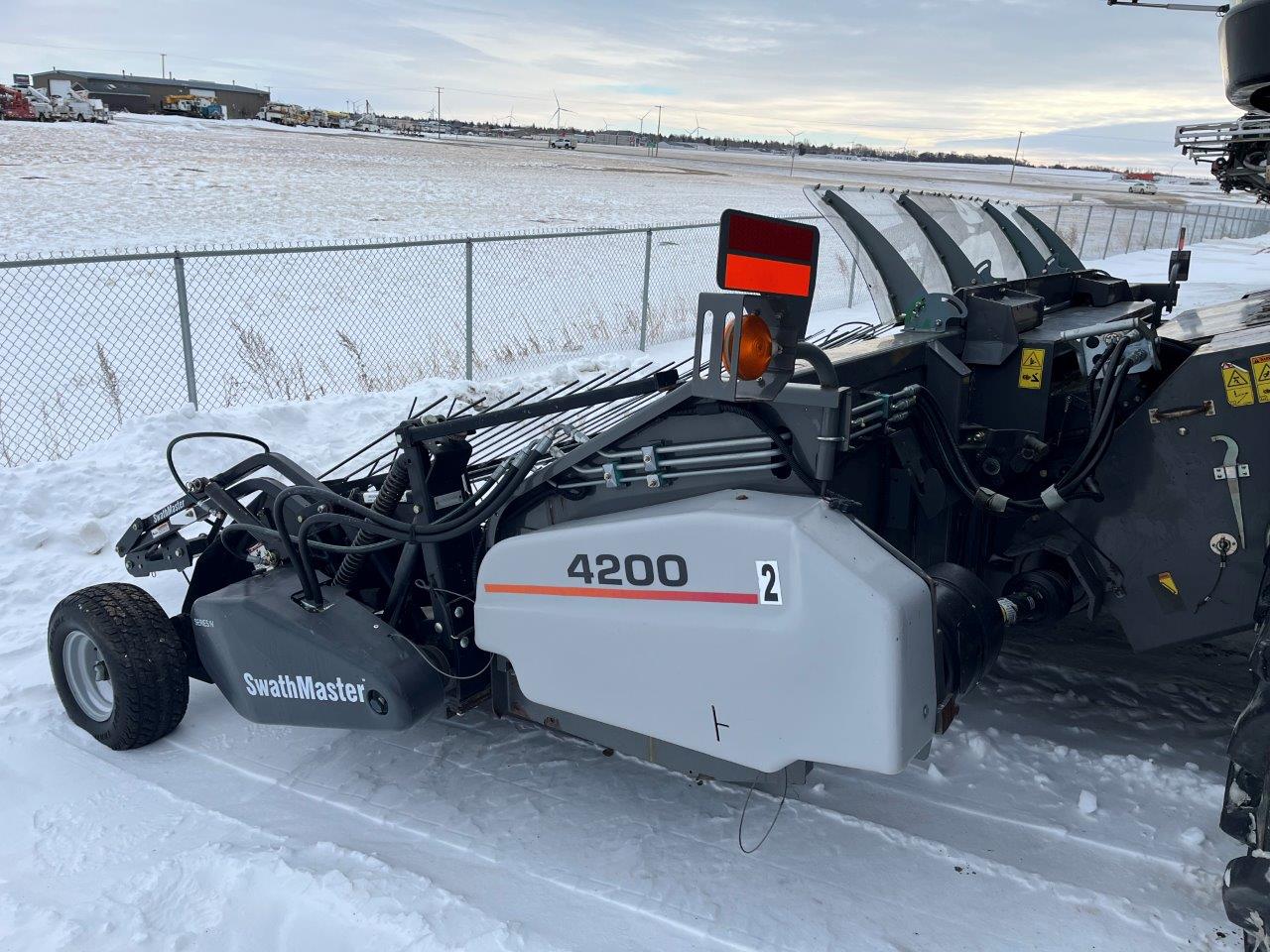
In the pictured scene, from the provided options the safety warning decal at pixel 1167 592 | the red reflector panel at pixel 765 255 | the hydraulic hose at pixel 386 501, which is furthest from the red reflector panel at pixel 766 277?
the safety warning decal at pixel 1167 592

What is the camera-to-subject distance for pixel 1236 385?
10.7 feet

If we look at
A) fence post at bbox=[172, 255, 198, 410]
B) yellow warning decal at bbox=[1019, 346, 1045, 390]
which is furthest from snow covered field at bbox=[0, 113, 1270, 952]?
fence post at bbox=[172, 255, 198, 410]

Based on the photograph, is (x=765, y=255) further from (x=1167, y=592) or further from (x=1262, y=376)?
(x=1167, y=592)

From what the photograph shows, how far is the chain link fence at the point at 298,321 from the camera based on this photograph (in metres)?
8.80

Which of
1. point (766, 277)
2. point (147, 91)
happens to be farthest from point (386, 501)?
point (147, 91)

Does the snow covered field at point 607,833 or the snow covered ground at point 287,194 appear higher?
the snow covered ground at point 287,194

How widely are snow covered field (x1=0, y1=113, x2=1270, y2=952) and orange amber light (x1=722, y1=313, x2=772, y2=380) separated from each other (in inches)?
62.5

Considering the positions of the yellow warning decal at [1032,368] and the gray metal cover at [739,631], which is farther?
the yellow warning decal at [1032,368]

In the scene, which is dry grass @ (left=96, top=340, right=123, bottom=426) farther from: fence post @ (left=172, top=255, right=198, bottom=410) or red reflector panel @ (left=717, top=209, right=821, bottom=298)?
red reflector panel @ (left=717, top=209, right=821, bottom=298)

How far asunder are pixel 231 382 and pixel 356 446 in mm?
2569

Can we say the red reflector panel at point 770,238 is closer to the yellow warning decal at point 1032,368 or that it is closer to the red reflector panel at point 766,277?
the red reflector panel at point 766,277

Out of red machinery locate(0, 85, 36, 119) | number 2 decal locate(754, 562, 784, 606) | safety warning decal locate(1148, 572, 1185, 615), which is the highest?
red machinery locate(0, 85, 36, 119)

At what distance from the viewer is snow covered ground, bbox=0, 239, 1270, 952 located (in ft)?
9.53

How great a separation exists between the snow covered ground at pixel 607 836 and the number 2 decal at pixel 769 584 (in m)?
0.98
